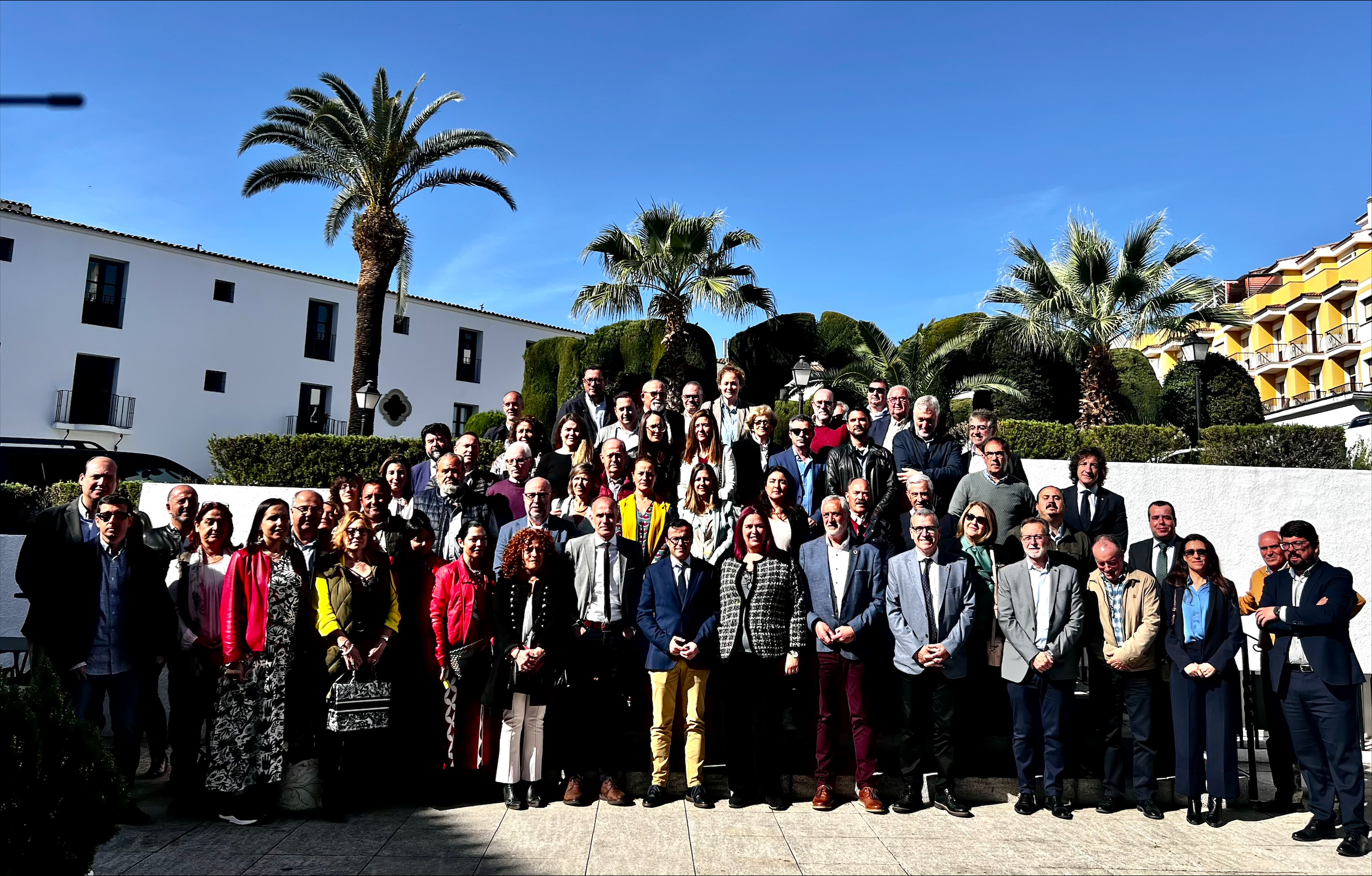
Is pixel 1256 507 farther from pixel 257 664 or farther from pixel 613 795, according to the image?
pixel 257 664

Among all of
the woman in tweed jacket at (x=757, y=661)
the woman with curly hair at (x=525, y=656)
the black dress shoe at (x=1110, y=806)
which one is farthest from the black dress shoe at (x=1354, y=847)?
the woman with curly hair at (x=525, y=656)

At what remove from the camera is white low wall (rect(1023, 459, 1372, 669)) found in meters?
11.2

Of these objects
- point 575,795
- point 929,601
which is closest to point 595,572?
point 575,795

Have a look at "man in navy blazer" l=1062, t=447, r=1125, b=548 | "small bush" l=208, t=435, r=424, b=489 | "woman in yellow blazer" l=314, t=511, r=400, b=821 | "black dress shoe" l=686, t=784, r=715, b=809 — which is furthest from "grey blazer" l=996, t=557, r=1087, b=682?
"small bush" l=208, t=435, r=424, b=489

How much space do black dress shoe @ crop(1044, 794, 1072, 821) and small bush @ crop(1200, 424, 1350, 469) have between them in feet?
27.6

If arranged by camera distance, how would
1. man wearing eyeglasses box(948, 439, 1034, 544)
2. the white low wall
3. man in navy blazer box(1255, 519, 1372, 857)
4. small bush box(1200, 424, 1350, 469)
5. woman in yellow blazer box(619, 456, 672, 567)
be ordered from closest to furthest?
man in navy blazer box(1255, 519, 1372, 857) → woman in yellow blazer box(619, 456, 672, 567) → man wearing eyeglasses box(948, 439, 1034, 544) → the white low wall → small bush box(1200, 424, 1350, 469)

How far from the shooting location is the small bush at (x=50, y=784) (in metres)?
2.99

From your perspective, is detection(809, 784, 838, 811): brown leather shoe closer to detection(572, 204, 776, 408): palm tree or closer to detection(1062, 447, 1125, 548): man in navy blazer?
detection(1062, 447, 1125, 548): man in navy blazer

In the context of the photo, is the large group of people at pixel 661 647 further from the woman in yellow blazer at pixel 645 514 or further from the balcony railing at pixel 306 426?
the balcony railing at pixel 306 426

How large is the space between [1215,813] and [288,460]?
1154 cm

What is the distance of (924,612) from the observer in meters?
6.04

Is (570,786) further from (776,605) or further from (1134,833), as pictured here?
(1134,833)

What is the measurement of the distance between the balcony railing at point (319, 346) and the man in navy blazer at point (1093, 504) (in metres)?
31.2

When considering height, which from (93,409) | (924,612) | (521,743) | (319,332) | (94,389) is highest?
(319,332)
